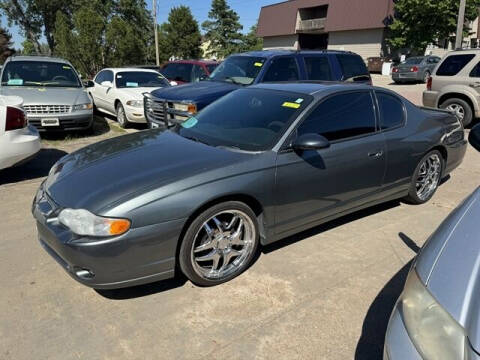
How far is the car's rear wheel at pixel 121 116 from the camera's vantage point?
377 inches

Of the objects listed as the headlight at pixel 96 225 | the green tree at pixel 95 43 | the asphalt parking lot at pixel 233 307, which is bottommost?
the asphalt parking lot at pixel 233 307

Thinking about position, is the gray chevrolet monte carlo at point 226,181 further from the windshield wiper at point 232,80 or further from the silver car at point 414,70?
the silver car at point 414,70

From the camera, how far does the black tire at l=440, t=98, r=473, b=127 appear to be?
376 inches

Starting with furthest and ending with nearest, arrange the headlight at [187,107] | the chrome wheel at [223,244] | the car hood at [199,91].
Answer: the car hood at [199,91] < the headlight at [187,107] < the chrome wheel at [223,244]

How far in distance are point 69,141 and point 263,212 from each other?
6053mm

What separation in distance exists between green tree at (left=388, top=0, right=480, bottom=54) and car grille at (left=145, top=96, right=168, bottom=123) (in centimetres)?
3007

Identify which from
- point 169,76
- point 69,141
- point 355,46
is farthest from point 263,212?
point 355,46

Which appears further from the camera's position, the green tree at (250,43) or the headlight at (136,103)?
the green tree at (250,43)

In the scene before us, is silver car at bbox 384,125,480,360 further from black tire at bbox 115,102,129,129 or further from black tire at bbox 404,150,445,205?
black tire at bbox 115,102,129,129

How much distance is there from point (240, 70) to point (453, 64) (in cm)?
549

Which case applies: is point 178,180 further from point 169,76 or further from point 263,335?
point 169,76

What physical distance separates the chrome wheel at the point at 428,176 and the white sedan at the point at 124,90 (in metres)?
6.36

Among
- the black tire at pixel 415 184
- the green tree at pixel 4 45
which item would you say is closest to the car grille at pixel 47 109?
the black tire at pixel 415 184

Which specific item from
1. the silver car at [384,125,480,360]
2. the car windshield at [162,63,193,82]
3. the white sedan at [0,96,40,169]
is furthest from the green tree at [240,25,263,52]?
the silver car at [384,125,480,360]
